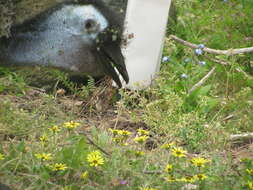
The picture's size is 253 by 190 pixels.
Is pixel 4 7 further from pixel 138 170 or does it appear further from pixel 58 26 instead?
pixel 138 170

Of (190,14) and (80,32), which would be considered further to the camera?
(190,14)

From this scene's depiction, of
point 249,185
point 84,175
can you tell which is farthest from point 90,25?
point 249,185

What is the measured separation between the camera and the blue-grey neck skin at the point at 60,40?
12.8 ft

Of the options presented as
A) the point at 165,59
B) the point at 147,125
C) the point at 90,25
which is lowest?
the point at 147,125

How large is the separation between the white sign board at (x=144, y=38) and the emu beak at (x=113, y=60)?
8cm

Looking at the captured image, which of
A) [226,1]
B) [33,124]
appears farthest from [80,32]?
[226,1]

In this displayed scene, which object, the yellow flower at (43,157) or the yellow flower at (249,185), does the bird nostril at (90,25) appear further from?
the yellow flower at (249,185)

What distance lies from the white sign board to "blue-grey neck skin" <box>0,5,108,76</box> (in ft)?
0.82

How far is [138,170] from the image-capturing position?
105 inches

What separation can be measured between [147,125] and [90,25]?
29.1 inches

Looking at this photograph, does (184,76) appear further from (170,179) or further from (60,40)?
(170,179)

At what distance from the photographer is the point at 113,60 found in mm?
4062

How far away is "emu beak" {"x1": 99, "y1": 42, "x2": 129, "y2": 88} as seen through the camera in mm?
4031

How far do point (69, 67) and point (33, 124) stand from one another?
83 centimetres
